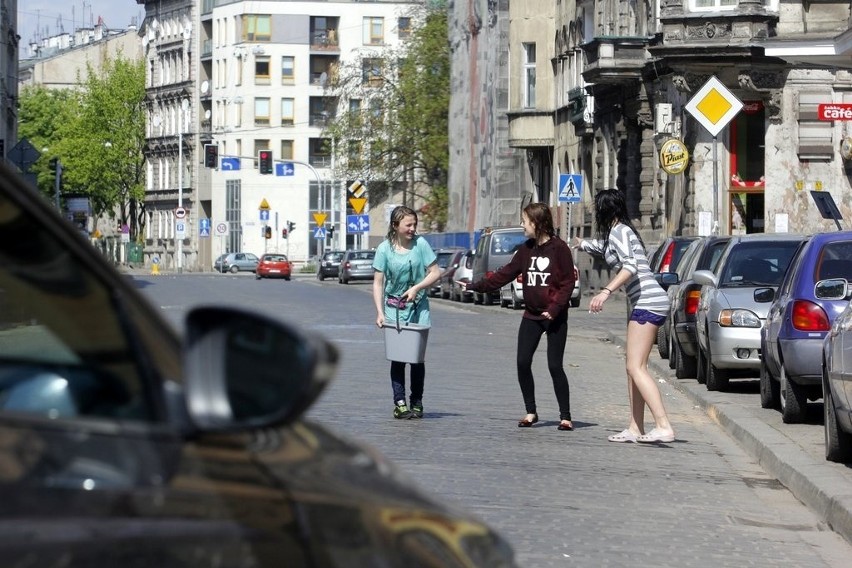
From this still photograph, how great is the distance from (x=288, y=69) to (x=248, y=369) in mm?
121644

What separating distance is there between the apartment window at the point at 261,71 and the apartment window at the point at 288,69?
1109 millimetres

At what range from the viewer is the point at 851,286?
550 inches

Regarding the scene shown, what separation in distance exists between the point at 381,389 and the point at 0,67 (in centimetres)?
6266

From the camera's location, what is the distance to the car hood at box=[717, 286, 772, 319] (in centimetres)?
1797

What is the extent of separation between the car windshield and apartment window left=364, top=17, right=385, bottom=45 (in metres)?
107

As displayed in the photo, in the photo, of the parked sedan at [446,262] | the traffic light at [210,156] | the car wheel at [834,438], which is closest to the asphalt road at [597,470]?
the car wheel at [834,438]

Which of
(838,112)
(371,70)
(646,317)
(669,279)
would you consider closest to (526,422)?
(646,317)

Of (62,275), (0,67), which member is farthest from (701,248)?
(0,67)

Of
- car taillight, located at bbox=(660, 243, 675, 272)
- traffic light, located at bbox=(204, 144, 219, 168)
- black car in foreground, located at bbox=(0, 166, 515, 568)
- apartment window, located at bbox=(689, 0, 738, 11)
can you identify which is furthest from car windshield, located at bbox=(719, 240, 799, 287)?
traffic light, located at bbox=(204, 144, 219, 168)

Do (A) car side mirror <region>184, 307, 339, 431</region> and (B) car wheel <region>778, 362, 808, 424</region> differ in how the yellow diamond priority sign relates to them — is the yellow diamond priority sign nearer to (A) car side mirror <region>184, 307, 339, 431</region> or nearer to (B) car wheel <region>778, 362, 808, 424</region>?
(B) car wheel <region>778, 362, 808, 424</region>

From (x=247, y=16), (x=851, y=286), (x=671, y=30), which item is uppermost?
(x=247, y=16)

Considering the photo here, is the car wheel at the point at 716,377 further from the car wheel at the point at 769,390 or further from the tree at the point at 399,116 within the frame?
the tree at the point at 399,116

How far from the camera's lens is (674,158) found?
110 feet

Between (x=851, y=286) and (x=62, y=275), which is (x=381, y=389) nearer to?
(x=851, y=286)
